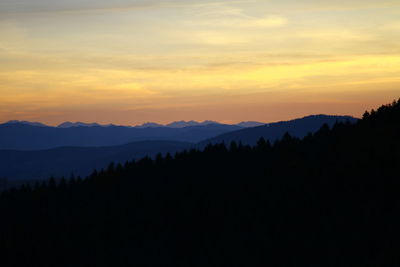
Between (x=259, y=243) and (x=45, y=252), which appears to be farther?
(x=45, y=252)

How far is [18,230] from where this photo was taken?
120 m

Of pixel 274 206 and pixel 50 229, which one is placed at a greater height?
pixel 274 206

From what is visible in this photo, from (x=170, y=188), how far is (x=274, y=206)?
114 feet

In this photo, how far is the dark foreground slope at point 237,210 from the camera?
7381 cm

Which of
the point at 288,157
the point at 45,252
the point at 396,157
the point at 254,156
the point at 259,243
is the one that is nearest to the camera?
the point at 259,243

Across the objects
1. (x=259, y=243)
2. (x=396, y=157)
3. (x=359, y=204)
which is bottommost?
(x=259, y=243)

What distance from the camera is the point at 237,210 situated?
9550cm

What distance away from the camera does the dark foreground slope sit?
2906 inches

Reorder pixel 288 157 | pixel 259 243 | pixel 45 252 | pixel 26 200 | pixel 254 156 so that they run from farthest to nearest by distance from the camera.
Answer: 1. pixel 26 200
2. pixel 254 156
3. pixel 288 157
4. pixel 45 252
5. pixel 259 243

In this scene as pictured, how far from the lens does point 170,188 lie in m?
120

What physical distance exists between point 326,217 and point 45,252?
57.1m

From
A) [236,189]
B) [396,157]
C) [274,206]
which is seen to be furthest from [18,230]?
[396,157]

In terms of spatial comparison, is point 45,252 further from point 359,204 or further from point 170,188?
point 359,204

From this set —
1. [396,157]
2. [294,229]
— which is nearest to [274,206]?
[294,229]
